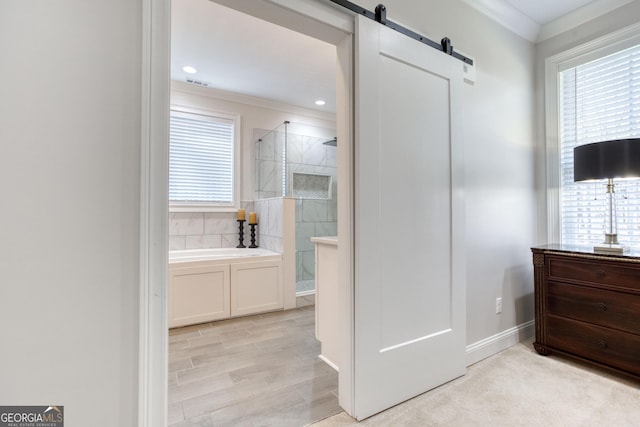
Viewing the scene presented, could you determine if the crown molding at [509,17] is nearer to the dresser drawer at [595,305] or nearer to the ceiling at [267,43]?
the ceiling at [267,43]

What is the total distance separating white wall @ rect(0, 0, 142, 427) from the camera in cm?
90

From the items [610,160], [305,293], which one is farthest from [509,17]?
[305,293]

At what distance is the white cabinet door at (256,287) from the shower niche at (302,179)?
0.53m

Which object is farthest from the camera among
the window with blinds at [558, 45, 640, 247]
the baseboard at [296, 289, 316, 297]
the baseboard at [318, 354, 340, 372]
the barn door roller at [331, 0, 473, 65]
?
the baseboard at [296, 289, 316, 297]

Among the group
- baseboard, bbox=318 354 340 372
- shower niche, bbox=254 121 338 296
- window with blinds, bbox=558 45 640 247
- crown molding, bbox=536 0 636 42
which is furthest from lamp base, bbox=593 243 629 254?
shower niche, bbox=254 121 338 296

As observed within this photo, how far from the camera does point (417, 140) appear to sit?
171 cm

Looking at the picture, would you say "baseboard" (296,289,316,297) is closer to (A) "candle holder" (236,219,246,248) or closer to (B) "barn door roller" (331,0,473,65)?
(A) "candle holder" (236,219,246,248)

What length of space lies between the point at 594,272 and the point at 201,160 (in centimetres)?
400

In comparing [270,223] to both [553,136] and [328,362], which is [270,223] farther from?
[553,136]

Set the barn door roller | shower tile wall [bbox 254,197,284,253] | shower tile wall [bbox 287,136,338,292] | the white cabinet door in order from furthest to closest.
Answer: shower tile wall [bbox 287,136,338,292], shower tile wall [bbox 254,197,284,253], the white cabinet door, the barn door roller

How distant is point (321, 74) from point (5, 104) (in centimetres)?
288

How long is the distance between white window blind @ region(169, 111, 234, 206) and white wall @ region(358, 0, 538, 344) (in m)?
2.84

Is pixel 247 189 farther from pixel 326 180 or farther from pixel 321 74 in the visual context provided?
pixel 321 74

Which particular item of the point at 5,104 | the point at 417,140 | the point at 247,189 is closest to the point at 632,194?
the point at 417,140
